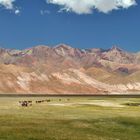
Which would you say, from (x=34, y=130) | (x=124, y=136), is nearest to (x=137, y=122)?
(x=124, y=136)

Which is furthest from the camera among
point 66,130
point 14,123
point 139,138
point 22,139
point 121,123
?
point 121,123

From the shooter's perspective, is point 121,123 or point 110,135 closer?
point 110,135

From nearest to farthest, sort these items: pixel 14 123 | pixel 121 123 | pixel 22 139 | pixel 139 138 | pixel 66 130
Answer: pixel 22 139 → pixel 139 138 → pixel 66 130 → pixel 14 123 → pixel 121 123

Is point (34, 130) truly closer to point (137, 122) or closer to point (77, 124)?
point (77, 124)

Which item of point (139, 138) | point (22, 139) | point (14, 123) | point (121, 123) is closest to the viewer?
point (22, 139)

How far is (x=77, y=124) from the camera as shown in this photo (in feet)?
159

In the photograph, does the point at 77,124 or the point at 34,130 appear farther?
the point at 77,124

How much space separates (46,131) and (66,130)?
244cm

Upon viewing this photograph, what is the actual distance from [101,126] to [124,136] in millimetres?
7018

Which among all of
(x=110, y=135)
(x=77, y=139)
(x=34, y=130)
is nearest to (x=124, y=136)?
(x=110, y=135)

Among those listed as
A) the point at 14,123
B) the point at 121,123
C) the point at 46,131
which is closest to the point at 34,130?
the point at 46,131

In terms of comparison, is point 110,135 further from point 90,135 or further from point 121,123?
point 121,123

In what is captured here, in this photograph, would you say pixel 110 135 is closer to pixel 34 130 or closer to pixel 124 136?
pixel 124 136

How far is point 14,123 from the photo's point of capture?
153 feet
